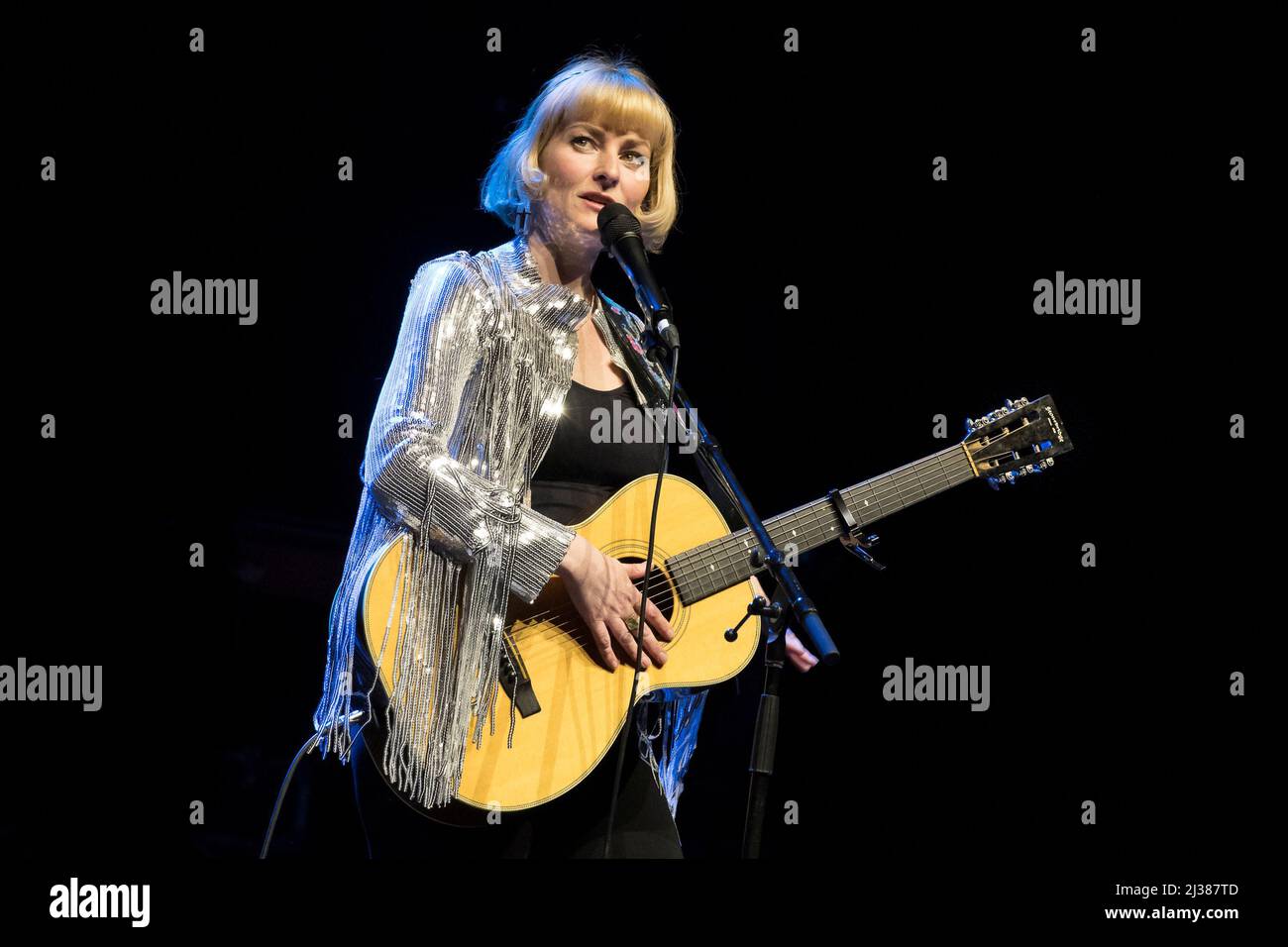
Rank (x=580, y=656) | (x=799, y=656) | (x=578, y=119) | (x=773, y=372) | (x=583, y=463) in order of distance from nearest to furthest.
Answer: (x=580, y=656)
(x=583, y=463)
(x=578, y=119)
(x=799, y=656)
(x=773, y=372)

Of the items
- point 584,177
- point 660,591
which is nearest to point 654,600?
point 660,591

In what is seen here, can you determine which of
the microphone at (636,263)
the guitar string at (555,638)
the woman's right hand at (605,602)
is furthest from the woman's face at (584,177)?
the guitar string at (555,638)

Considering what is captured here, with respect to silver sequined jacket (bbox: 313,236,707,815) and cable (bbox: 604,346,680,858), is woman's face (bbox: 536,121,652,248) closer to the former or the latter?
silver sequined jacket (bbox: 313,236,707,815)

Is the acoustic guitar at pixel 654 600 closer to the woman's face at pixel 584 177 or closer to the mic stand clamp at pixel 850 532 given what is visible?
the mic stand clamp at pixel 850 532

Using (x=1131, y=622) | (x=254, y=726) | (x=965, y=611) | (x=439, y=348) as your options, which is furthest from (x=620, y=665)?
(x=1131, y=622)

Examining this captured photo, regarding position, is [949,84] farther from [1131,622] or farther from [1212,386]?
[1131,622]

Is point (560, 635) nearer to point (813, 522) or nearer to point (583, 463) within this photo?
point (583, 463)

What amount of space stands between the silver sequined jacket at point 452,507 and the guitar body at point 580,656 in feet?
0.13

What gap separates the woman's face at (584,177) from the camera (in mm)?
2396

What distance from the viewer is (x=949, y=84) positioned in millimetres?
3559

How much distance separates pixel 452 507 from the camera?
2055 mm

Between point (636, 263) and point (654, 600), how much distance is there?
0.69 metres

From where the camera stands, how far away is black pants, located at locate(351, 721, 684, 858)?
6.61 ft

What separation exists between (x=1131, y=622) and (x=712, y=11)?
2.24 m
